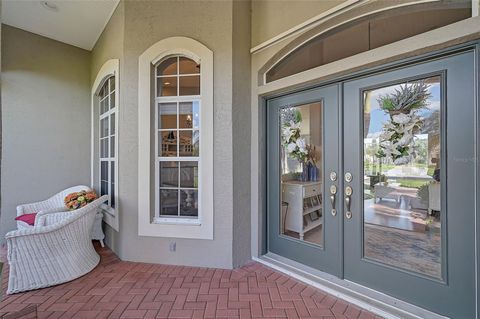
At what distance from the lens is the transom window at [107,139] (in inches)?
166

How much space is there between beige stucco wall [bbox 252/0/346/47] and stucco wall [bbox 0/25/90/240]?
3586 millimetres

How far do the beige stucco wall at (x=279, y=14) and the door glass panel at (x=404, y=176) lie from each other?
103 cm

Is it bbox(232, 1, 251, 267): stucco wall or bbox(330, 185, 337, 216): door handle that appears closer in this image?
bbox(330, 185, 337, 216): door handle

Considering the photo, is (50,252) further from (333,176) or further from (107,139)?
(333,176)

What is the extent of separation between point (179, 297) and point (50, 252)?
156 cm

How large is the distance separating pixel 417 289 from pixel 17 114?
19.7 feet

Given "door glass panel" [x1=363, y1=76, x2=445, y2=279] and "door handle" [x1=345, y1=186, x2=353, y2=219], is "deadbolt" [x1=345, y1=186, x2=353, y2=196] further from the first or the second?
"door glass panel" [x1=363, y1=76, x2=445, y2=279]

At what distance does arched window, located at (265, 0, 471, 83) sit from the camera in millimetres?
2203

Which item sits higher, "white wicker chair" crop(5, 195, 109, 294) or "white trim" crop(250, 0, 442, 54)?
"white trim" crop(250, 0, 442, 54)

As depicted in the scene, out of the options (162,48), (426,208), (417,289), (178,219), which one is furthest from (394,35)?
(178,219)

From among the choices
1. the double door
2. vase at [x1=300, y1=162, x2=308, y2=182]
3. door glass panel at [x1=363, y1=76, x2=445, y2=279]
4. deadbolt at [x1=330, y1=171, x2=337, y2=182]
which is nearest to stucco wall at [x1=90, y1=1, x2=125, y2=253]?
the double door

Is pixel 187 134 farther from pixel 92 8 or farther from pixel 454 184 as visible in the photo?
pixel 454 184

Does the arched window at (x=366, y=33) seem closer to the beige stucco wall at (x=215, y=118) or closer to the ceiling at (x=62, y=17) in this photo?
the beige stucco wall at (x=215, y=118)

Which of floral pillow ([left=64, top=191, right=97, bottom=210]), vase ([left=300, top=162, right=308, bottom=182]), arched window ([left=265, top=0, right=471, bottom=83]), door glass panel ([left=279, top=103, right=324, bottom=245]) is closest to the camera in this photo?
arched window ([left=265, top=0, right=471, bottom=83])
